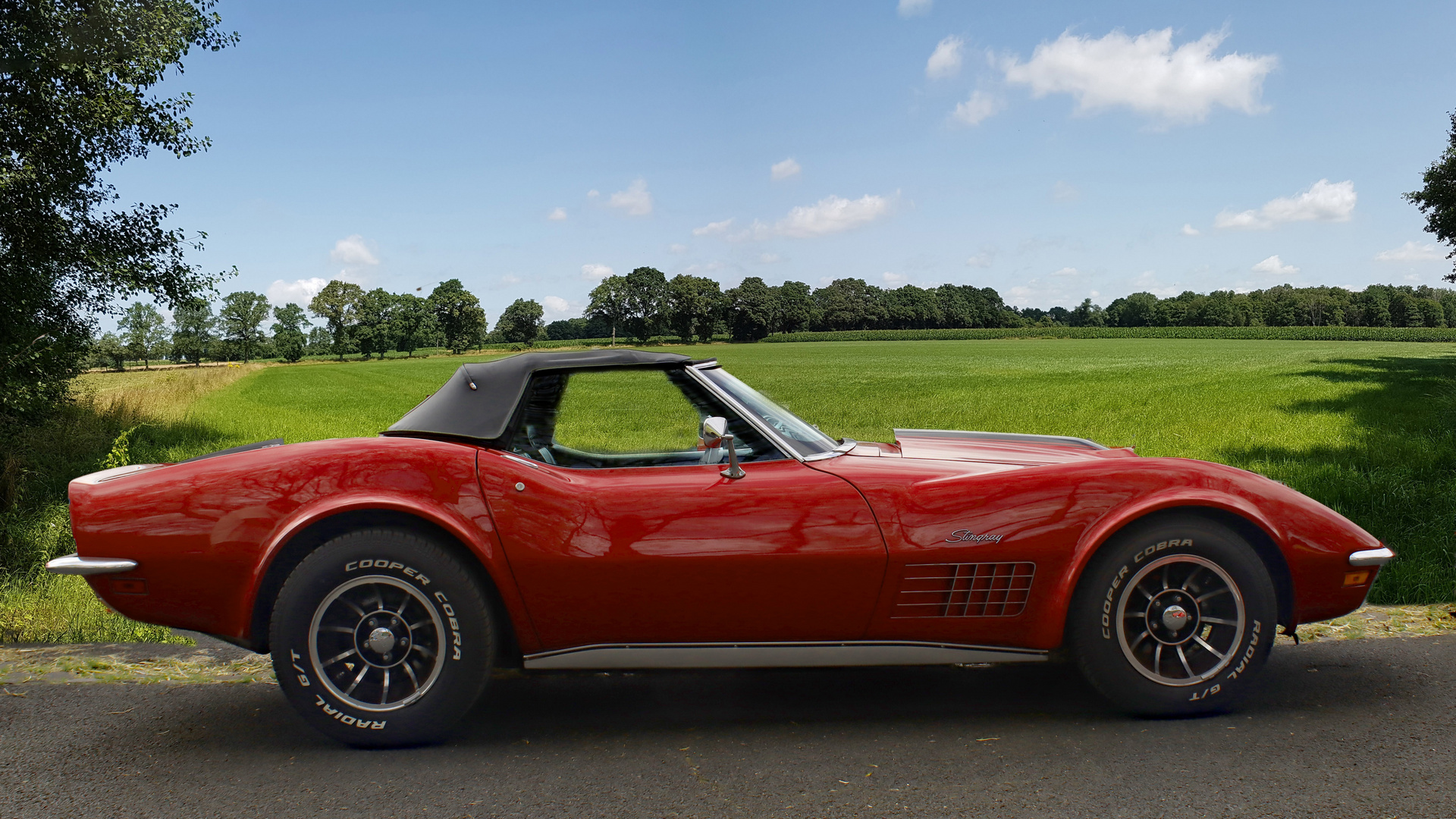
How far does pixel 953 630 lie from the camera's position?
2949mm

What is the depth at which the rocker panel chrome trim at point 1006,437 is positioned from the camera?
3.82m

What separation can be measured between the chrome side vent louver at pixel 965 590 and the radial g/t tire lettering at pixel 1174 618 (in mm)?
215

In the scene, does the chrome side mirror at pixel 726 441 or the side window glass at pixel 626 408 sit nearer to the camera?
the chrome side mirror at pixel 726 441

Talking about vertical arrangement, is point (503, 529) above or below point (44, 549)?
above

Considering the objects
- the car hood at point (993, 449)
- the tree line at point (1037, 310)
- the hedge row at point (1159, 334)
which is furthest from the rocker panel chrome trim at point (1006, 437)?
the hedge row at point (1159, 334)

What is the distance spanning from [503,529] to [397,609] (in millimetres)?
457

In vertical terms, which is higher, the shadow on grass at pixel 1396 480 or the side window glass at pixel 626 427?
the side window glass at pixel 626 427

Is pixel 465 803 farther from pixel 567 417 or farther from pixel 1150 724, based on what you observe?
pixel 1150 724

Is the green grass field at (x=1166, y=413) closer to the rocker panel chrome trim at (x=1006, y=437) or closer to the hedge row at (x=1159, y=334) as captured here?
the rocker panel chrome trim at (x=1006, y=437)

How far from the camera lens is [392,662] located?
2910 mm

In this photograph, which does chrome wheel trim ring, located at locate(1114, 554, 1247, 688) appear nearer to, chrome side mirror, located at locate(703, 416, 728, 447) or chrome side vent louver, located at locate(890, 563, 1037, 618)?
chrome side vent louver, located at locate(890, 563, 1037, 618)

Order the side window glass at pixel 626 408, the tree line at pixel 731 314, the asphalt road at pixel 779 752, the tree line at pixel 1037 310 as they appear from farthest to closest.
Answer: the tree line at pixel 1037 310 < the tree line at pixel 731 314 < the side window glass at pixel 626 408 < the asphalt road at pixel 779 752

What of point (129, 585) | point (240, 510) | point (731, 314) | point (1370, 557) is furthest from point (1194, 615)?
point (731, 314)

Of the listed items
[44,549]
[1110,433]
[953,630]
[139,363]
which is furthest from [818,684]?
[139,363]
